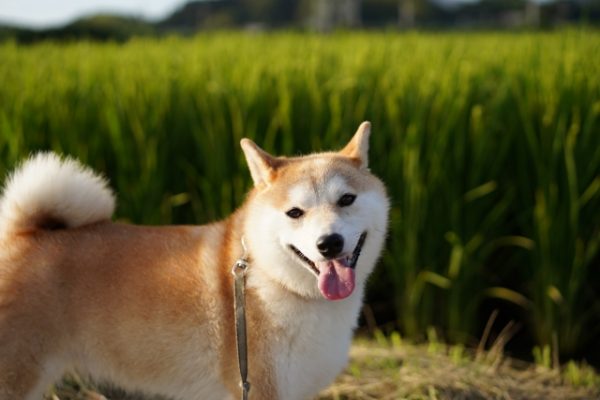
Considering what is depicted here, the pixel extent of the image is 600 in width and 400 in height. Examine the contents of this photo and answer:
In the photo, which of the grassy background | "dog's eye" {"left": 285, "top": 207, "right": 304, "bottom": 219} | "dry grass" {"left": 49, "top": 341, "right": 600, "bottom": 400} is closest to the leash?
"dog's eye" {"left": 285, "top": 207, "right": 304, "bottom": 219}

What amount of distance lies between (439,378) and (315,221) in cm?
165

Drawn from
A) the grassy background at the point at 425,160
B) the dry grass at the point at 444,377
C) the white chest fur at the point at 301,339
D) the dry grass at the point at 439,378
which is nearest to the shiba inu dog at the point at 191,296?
the white chest fur at the point at 301,339

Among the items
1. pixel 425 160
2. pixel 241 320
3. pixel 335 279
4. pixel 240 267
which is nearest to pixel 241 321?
pixel 241 320

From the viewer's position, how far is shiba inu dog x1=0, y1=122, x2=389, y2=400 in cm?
238

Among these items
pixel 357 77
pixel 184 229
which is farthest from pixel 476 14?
pixel 184 229

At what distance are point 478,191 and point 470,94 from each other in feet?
2.29

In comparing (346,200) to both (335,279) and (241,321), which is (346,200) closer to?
(335,279)

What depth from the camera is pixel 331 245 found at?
2.15m

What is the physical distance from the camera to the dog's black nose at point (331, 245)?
2146 millimetres

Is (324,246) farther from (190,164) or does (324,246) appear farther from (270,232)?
(190,164)

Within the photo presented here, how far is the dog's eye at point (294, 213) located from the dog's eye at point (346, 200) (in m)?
0.11

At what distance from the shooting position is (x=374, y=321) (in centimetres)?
480

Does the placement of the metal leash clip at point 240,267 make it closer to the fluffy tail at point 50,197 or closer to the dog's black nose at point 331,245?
the dog's black nose at point 331,245

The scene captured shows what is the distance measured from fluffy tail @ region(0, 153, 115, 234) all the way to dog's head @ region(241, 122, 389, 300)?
1.73ft
